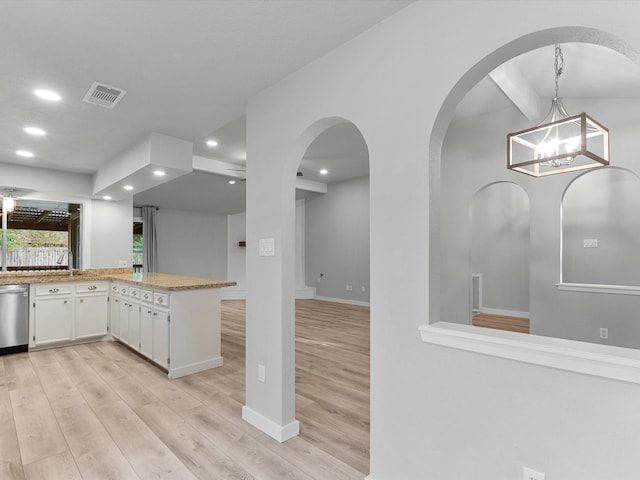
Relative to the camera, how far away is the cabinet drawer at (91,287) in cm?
493

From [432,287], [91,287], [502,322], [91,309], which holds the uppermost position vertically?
[432,287]

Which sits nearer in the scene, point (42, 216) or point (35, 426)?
point (35, 426)

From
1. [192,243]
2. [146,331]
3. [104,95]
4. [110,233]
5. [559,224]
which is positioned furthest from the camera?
[192,243]

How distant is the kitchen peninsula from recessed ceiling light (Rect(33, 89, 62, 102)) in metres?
1.88

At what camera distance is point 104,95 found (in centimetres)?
276

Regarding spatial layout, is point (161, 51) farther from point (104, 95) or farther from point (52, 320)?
point (52, 320)

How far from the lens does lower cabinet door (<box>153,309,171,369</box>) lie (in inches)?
143

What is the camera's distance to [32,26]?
1.91 metres

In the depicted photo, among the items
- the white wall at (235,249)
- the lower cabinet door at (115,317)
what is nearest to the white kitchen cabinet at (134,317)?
the lower cabinet door at (115,317)

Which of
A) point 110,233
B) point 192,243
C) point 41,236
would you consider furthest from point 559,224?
point 192,243

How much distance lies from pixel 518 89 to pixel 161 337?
4.94 m

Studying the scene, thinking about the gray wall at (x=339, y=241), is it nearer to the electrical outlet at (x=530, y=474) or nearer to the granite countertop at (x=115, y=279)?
the granite countertop at (x=115, y=279)

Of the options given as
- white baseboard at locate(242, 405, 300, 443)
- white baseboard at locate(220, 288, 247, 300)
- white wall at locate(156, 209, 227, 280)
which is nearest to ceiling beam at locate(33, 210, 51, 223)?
white wall at locate(156, 209, 227, 280)

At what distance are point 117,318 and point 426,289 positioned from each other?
186 inches
